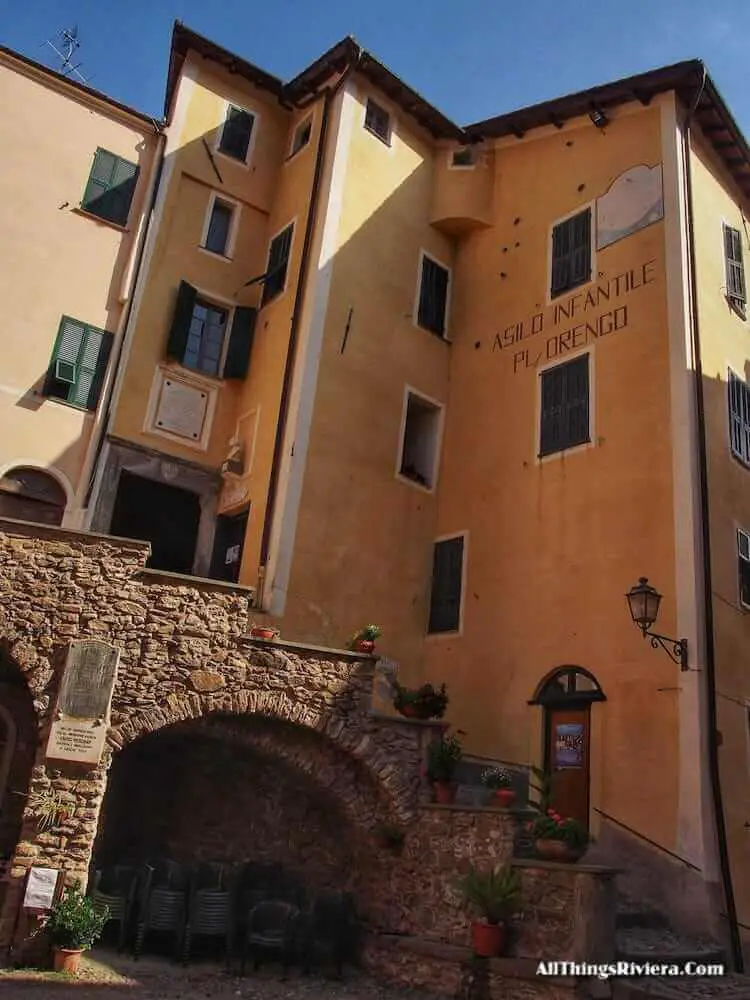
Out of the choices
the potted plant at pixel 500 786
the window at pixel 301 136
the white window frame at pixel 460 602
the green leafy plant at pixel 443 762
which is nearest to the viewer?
the potted plant at pixel 500 786

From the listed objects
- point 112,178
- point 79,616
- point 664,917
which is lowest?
point 664,917

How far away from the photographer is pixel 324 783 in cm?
1120

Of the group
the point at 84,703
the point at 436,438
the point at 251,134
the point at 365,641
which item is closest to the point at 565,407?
the point at 436,438

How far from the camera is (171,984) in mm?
9305

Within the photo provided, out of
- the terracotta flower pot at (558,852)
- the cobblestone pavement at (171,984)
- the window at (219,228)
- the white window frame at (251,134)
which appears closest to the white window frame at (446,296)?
A: the window at (219,228)

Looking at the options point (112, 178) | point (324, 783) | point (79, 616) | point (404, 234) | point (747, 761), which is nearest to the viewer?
point (79, 616)

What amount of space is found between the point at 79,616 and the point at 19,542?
1.17 m

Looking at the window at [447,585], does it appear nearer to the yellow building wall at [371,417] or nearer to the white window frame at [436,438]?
the yellow building wall at [371,417]

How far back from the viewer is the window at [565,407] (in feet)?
47.0

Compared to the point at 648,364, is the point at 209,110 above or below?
above

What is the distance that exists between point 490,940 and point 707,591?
18.0ft

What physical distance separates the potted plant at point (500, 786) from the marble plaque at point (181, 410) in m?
8.30

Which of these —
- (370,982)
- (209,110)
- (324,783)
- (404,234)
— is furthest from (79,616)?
(209,110)

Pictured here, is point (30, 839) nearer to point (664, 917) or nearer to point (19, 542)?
point (19, 542)
